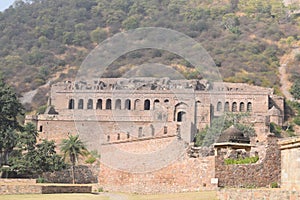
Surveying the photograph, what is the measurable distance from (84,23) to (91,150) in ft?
295

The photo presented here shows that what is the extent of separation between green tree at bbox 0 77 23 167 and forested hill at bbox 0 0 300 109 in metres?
42.4

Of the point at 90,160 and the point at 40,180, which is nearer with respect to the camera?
the point at 40,180

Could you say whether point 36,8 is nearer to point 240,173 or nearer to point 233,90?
point 233,90

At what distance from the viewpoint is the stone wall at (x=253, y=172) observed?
934 inches

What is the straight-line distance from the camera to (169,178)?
27344mm

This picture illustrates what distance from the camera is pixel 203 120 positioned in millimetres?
69938

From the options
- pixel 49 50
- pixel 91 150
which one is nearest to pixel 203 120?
pixel 91 150

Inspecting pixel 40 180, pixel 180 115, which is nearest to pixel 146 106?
pixel 180 115

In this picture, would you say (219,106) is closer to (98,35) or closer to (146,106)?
(146,106)

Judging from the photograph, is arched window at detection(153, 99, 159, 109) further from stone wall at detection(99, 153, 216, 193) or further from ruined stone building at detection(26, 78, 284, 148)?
stone wall at detection(99, 153, 216, 193)

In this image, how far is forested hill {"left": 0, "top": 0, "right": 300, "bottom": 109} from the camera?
105 meters

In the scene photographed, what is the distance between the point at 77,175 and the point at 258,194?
28111 mm

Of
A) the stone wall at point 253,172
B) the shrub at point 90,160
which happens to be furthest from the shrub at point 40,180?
the stone wall at point 253,172

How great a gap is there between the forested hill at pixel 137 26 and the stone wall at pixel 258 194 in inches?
2788
